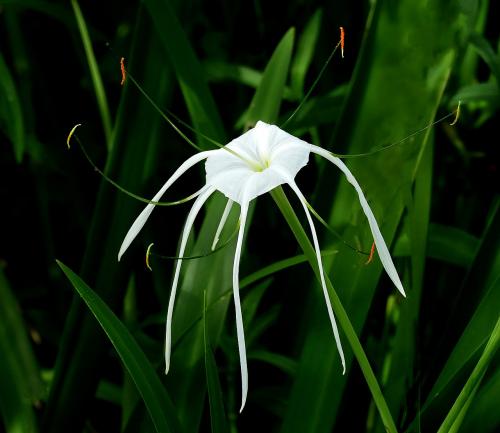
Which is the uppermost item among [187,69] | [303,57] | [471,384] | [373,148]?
[303,57]

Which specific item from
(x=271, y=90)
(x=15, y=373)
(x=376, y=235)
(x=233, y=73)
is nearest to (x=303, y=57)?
(x=233, y=73)

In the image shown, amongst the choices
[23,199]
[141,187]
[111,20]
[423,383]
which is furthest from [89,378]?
[111,20]

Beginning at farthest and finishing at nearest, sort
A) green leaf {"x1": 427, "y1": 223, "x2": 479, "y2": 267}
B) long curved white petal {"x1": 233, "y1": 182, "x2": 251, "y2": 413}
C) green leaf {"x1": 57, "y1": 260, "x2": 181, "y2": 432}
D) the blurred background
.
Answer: green leaf {"x1": 427, "y1": 223, "x2": 479, "y2": 267} < the blurred background < green leaf {"x1": 57, "y1": 260, "x2": 181, "y2": 432} < long curved white petal {"x1": 233, "y1": 182, "x2": 251, "y2": 413}

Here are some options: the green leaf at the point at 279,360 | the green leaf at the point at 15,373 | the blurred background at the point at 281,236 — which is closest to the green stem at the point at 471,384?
the blurred background at the point at 281,236

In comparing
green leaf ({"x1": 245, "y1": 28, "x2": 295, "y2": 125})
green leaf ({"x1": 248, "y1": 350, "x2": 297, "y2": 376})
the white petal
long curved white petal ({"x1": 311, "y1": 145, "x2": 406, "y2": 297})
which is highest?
green leaf ({"x1": 245, "y1": 28, "x2": 295, "y2": 125})

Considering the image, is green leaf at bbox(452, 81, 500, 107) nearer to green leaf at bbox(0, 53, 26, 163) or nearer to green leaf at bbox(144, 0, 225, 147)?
green leaf at bbox(144, 0, 225, 147)

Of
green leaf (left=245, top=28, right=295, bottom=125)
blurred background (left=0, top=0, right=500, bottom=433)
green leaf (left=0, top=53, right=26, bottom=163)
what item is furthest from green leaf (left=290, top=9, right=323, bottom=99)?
green leaf (left=0, top=53, right=26, bottom=163)

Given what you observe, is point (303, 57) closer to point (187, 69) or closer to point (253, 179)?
point (187, 69)

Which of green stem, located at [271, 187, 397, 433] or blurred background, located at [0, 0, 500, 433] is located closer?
green stem, located at [271, 187, 397, 433]
